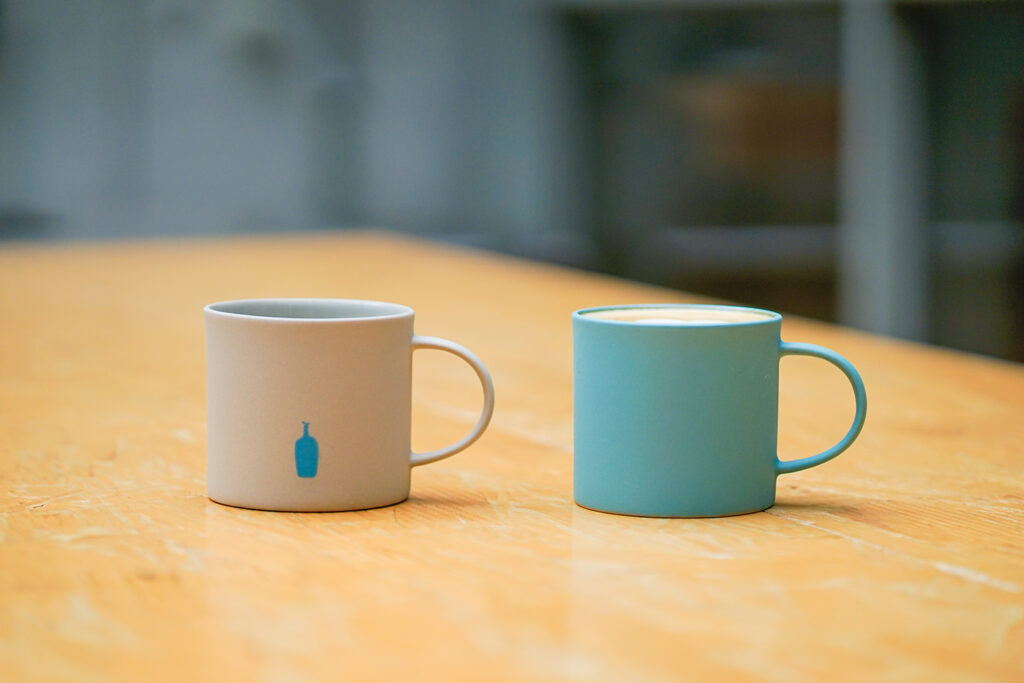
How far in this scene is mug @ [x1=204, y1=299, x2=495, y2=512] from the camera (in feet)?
1.85

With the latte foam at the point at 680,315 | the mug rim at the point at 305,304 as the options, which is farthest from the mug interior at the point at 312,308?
the latte foam at the point at 680,315

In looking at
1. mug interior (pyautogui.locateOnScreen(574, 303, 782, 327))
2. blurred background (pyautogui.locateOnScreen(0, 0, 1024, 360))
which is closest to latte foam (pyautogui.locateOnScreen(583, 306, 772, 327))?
mug interior (pyautogui.locateOnScreen(574, 303, 782, 327))

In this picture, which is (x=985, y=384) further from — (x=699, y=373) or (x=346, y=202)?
(x=346, y=202)

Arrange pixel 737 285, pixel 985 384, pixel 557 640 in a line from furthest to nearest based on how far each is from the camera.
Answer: pixel 737 285 < pixel 985 384 < pixel 557 640

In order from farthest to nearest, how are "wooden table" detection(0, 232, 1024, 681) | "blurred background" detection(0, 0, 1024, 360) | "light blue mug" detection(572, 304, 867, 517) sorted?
"blurred background" detection(0, 0, 1024, 360)
"light blue mug" detection(572, 304, 867, 517)
"wooden table" detection(0, 232, 1024, 681)

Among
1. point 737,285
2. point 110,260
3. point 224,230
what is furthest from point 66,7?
point 737,285

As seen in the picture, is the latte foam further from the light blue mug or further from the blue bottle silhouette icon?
the blue bottle silhouette icon

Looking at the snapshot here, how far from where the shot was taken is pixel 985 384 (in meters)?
1.04

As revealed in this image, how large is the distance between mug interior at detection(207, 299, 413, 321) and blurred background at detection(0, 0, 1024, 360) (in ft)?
8.90

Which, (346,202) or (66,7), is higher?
(66,7)

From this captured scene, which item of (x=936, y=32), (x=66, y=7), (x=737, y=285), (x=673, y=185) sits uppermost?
(x=66, y=7)

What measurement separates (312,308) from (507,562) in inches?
8.0

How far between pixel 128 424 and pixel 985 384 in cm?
70

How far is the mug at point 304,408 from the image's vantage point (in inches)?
22.2
